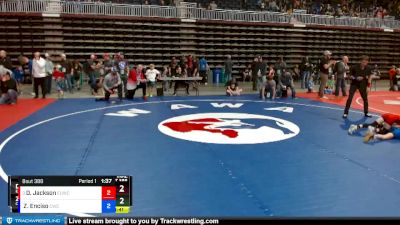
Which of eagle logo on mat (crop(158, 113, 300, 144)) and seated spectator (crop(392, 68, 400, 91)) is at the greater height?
seated spectator (crop(392, 68, 400, 91))

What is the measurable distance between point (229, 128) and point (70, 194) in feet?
22.0

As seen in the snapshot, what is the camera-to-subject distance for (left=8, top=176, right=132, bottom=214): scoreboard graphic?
10.2 ft

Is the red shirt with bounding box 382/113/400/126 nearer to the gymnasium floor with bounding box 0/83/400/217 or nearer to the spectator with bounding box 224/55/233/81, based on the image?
the gymnasium floor with bounding box 0/83/400/217

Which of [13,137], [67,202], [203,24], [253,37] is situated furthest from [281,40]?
[67,202]

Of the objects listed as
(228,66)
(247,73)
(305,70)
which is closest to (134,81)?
(228,66)

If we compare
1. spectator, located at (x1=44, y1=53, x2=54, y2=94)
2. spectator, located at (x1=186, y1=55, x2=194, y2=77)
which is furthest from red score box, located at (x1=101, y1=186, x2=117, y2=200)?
spectator, located at (x1=186, y1=55, x2=194, y2=77)

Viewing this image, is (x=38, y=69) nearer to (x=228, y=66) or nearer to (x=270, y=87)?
(x=270, y=87)

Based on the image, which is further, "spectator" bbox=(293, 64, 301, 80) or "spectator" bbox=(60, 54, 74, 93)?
"spectator" bbox=(293, 64, 301, 80)

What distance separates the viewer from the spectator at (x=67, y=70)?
16.8 metres

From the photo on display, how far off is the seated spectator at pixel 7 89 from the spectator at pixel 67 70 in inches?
124

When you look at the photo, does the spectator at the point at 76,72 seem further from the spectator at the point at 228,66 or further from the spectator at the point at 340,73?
the spectator at the point at 340,73

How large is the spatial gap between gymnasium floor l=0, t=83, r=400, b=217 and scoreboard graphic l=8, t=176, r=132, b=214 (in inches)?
57.3

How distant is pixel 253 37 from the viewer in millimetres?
25438

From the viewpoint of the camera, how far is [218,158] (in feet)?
23.2
